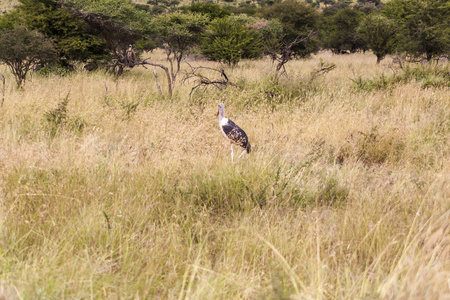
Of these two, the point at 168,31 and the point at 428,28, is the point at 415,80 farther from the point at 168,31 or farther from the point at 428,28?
the point at 168,31

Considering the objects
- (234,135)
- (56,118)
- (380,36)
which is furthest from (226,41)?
(234,135)

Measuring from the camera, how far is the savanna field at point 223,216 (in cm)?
167

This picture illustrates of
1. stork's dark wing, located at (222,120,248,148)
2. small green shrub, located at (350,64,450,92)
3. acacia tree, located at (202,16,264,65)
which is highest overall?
acacia tree, located at (202,16,264,65)

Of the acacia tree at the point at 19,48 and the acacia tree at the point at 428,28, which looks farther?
the acacia tree at the point at 428,28

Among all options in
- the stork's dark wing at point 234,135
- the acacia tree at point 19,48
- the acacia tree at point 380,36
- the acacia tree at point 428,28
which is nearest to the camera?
the stork's dark wing at point 234,135

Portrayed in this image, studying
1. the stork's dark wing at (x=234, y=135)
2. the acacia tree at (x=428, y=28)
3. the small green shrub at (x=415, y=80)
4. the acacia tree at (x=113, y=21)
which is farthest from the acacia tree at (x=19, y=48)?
the acacia tree at (x=428, y=28)

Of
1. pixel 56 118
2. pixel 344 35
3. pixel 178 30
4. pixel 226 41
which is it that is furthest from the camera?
pixel 344 35

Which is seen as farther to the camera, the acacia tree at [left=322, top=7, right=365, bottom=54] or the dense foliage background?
the acacia tree at [left=322, top=7, right=365, bottom=54]

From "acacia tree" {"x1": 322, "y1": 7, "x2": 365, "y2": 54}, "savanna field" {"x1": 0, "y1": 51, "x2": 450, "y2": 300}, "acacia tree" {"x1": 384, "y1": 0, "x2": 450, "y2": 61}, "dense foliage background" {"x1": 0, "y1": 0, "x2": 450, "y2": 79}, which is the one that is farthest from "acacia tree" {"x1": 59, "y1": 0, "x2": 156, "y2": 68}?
"acacia tree" {"x1": 322, "y1": 7, "x2": 365, "y2": 54}

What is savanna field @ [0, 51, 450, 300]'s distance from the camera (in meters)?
1.67

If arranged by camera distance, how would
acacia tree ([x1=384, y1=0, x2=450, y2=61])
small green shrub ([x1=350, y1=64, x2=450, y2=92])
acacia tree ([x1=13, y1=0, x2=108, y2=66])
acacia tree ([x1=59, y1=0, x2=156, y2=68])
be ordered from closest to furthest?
small green shrub ([x1=350, y1=64, x2=450, y2=92]) < acacia tree ([x1=13, y1=0, x2=108, y2=66]) < acacia tree ([x1=59, y1=0, x2=156, y2=68]) < acacia tree ([x1=384, y1=0, x2=450, y2=61])

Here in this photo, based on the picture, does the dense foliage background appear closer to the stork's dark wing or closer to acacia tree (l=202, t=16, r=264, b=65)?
acacia tree (l=202, t=16, r=264, b=65)

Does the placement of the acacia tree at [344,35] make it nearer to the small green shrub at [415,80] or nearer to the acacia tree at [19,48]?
the small green shrub at [415,80]

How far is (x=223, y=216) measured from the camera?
107 inches
